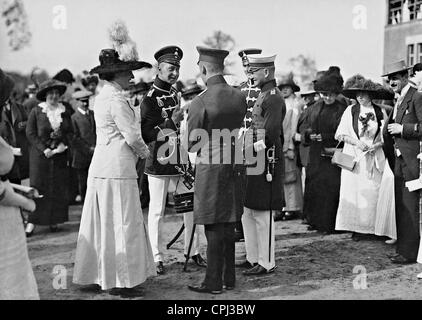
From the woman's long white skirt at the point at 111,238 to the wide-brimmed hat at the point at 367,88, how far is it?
3503 millimetres

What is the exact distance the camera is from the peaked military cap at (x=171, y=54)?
19.3ft

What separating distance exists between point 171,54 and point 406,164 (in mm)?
2799

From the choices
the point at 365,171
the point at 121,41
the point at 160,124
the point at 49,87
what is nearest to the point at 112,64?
the point at 121,41

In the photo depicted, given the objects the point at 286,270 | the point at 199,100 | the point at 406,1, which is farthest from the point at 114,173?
the point at 406,1

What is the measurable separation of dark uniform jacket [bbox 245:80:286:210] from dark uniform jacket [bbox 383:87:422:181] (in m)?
1.36

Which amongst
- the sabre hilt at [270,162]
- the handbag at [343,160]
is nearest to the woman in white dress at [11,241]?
the sabre hilt at [270,162]

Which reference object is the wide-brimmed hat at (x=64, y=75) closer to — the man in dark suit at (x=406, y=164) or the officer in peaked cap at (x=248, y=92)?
the officer in peaked cap at (x=248, y=92)

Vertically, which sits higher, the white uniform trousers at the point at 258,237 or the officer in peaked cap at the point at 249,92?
the officer in peaked cap at the point at 249,92

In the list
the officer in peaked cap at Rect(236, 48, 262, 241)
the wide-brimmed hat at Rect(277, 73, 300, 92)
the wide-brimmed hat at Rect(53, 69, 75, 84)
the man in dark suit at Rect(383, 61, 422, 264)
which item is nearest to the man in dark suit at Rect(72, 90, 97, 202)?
the wide-brimmed hat at Rect(53, 69, 75, 84)

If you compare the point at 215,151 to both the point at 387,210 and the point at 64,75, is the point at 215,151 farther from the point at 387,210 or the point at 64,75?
the point at 64,75

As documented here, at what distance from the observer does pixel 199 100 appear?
5.01 metres
